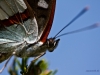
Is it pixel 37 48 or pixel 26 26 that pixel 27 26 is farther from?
pixel 37 48

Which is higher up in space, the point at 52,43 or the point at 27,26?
the point at 27,26

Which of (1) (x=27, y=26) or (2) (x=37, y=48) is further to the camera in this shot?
(1) (x=27, y=26)

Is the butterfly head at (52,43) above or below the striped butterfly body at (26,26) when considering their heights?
below

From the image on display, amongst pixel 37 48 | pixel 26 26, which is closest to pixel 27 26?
pixel 26 26

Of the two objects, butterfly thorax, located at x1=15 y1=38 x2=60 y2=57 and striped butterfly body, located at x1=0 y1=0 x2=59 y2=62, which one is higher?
striped butterfly body, located at x1=0 y1=0 x2=59 y2=62

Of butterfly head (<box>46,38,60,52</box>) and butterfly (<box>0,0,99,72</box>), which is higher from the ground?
butterfly (<box>0,0,99,72</box>)

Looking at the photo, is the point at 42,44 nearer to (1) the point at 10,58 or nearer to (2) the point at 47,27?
(2) the point at 47,27

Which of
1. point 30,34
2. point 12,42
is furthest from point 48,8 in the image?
point 12,42
